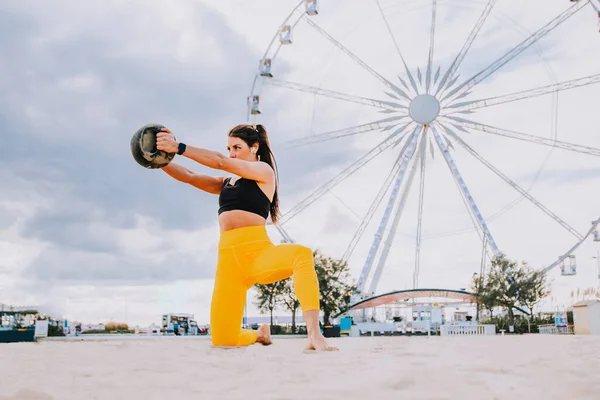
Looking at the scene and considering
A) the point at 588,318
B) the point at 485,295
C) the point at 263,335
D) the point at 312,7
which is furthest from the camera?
the point at 485,295

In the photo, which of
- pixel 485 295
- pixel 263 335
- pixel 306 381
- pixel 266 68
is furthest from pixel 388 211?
pixel 306 381

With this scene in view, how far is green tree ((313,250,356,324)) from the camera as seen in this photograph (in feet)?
111

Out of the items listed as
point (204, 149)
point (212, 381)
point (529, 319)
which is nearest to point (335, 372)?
point (212, 381)

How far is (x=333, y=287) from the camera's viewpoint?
3447 cm

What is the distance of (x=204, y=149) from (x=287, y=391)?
230cm

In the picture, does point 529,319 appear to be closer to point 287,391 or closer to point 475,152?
point 475,152

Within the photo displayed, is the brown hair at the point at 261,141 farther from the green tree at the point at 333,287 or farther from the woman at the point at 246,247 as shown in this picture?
the green tree at the point at 333,287

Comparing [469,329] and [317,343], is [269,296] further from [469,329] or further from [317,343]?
[317,343]

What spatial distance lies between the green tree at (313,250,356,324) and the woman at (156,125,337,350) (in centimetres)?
2881

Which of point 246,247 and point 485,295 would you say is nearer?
point 246,247

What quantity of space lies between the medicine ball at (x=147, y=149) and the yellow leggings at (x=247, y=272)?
1.20 m

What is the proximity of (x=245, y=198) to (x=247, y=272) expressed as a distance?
64 cm

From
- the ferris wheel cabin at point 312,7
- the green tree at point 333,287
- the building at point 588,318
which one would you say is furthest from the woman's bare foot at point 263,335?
the green tree at point 333,287

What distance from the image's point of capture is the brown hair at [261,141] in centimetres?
524
